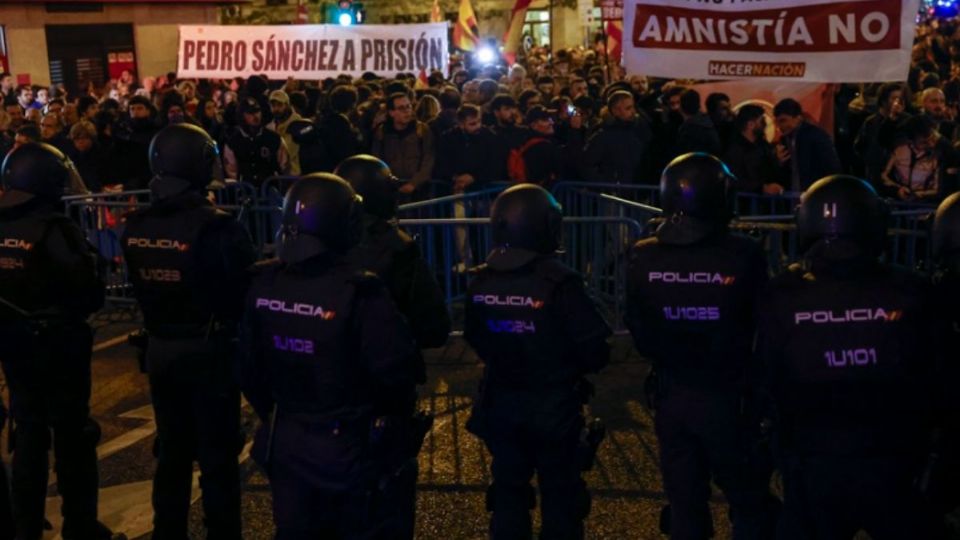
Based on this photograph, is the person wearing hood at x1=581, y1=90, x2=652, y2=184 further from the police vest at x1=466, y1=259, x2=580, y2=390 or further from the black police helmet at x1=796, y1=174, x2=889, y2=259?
the black police helmet at x1=796, y1=174, x2=889, y2=259

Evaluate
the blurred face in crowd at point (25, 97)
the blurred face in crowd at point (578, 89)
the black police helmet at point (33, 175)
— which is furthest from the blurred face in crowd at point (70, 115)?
the black police helmet at point (33, 175)

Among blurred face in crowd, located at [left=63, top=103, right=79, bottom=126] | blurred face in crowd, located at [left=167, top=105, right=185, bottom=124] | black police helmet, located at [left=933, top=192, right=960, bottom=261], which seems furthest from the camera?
blurred face in crowd, located at [left=63, top=103, right=79, bottom=126]

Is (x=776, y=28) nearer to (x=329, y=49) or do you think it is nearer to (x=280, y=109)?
(x=280, y=109)

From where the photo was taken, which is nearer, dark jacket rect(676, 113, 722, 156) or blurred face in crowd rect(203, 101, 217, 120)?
dark jacket rect(676, 113, 722, 156)

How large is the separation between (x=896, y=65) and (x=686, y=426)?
4633mm

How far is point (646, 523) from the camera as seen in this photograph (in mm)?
5805

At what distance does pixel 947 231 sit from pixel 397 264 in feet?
7.71

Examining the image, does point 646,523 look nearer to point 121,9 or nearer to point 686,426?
point 686,426

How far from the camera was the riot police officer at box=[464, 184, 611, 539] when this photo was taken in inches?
189

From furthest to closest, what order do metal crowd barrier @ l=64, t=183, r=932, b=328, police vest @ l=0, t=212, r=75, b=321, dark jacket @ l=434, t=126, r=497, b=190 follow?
dark jacket @ l=434, t=126, r=497, b=190
metal crowd barrier @ l=64, t=183, r=932, b=328
police vest @ l=0, t=212, r=75, b=321

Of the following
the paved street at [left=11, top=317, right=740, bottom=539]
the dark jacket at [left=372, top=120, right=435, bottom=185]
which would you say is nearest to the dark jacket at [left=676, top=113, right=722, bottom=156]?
the paved street at [left=11, top=317, right=740, bottom=539]

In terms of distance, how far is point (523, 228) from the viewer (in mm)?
4891

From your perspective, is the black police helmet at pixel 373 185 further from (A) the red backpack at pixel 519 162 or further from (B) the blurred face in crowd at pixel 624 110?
(B) the blurred face in crowd at pixel 624 110

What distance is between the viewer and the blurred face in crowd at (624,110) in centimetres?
1055
